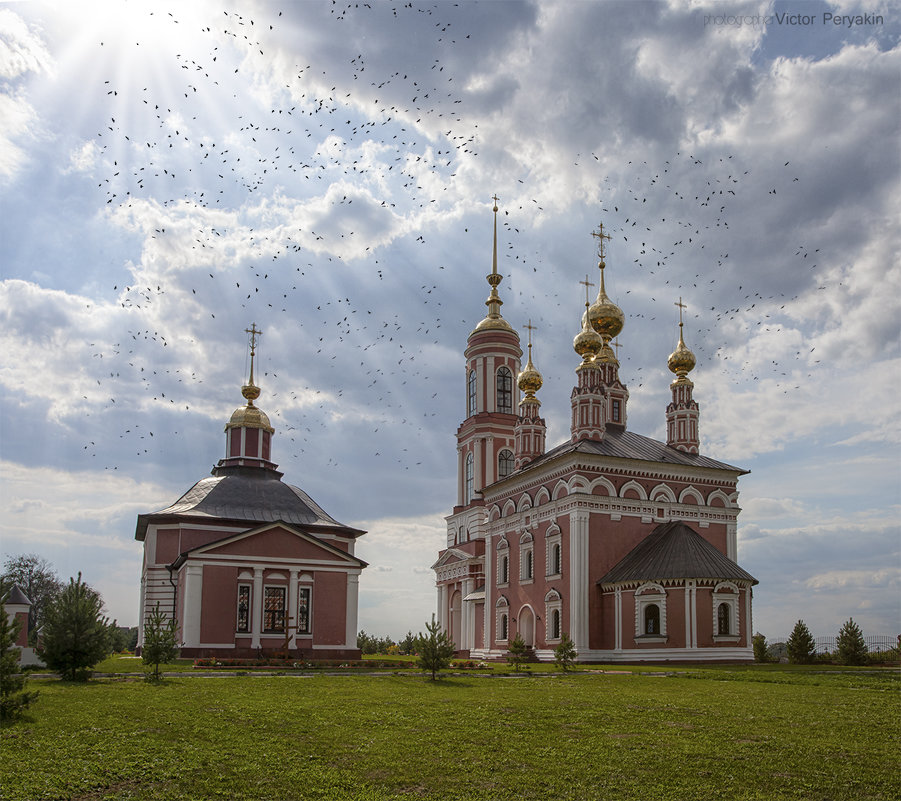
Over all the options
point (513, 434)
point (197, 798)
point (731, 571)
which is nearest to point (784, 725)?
point (197, 798)

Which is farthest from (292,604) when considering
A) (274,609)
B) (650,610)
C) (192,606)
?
(650,610)

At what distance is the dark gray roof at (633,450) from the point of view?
3891 centimetres

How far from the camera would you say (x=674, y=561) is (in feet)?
113

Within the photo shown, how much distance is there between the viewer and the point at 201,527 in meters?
40.4

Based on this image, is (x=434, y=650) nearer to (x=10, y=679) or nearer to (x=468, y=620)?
(x=10, y=679)

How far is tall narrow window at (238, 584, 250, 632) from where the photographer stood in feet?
114

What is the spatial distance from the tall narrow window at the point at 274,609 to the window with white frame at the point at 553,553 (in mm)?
11913

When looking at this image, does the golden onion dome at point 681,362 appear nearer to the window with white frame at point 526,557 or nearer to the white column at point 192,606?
the window with white frame at point 526,557

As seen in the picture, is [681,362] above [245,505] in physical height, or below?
above

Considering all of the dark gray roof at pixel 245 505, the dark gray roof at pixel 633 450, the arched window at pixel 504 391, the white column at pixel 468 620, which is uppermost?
the arched window at pixel 504 391

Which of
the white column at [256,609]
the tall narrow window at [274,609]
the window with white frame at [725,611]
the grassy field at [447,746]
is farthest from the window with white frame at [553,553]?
the grassy field at [447,746]

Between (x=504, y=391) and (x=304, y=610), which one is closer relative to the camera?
(x=304, y=610)

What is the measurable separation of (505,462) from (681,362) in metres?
12.7

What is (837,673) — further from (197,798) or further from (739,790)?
(197,798)
